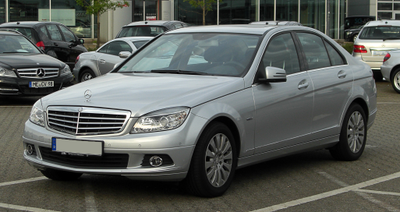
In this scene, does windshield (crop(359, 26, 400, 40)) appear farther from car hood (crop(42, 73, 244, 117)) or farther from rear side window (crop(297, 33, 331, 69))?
car hood (crop(42, 73, 244, 117))

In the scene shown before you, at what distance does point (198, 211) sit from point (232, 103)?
1.07 metres

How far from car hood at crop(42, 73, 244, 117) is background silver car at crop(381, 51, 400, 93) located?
37.4 ft

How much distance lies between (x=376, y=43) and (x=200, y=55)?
13.6 meters

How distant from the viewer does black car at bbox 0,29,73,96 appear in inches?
497

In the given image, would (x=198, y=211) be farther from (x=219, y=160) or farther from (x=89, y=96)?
(x=89, y=96)

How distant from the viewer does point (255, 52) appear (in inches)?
244

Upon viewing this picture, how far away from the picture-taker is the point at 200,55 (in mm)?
6320

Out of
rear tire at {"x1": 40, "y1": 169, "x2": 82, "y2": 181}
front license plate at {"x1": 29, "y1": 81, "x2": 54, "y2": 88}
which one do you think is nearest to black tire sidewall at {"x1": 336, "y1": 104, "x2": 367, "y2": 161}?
rear tire at {"x1": 40, "y1": 169, "x2": 82, "y2": 181}

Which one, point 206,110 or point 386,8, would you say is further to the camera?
point 386,8

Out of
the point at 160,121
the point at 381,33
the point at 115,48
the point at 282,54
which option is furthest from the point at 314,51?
the point at 381,33

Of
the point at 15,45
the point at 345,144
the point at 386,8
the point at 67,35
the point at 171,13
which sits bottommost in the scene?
the point at 345,144

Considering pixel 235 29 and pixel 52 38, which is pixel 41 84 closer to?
pixel 52 38

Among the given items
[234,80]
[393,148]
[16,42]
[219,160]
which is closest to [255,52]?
[234,80]

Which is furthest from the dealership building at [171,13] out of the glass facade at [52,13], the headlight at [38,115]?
the headlight at [38,115]
